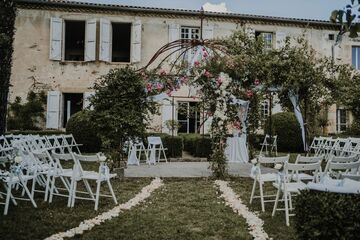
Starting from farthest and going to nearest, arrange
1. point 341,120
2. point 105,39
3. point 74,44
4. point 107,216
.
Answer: point 74,44
point 341,120
point 105,39
point 107,216

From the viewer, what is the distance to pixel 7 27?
36.0 ft

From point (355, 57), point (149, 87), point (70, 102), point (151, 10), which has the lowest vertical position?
point (149, 87)

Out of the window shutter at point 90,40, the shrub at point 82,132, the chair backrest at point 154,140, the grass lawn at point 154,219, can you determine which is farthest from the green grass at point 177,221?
the window shutter at point 90,40

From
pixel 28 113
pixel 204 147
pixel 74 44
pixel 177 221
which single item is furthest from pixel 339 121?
pixel 177 221

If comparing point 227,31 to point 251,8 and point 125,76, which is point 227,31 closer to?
point 251,8

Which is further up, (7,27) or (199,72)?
(7,27)

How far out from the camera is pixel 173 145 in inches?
492

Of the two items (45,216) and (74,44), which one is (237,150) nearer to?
(45,216)

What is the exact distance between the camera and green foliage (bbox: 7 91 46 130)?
1495cm

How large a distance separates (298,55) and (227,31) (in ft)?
25.1

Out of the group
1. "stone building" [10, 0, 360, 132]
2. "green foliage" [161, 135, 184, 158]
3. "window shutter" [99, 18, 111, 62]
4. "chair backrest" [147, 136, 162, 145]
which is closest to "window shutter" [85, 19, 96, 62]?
"stone building" [10, 0, 360, 132]

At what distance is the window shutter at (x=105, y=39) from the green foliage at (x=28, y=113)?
2765 mm

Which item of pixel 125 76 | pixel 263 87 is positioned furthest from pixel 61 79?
pixel 263 87

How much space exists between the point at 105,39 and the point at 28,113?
4091mm
